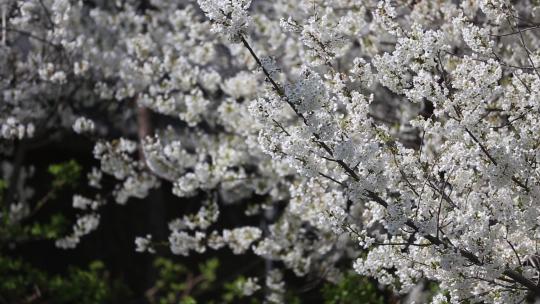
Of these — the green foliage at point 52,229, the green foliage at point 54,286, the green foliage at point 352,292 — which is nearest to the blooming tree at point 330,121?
the green foliage at point 52,229

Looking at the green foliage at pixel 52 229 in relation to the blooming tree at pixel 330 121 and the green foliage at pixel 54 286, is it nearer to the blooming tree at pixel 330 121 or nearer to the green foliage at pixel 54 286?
the blooming tree at pixel 330 121

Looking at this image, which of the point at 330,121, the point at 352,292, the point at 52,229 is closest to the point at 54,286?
the point at 52,229

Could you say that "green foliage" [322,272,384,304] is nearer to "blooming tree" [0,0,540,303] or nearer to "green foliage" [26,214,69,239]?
"blooming tree" [0,0,540,303]

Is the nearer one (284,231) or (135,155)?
(284,231)

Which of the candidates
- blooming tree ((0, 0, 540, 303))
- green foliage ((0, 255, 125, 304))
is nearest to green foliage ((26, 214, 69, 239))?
blooming tree ((0, 0, 540, 303))

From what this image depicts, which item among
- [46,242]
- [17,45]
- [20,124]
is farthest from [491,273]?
[46,242]

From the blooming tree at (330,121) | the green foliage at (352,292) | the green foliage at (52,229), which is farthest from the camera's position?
the green foliage at (52,229)

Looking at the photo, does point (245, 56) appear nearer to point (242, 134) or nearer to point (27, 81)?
point (242, 134)
